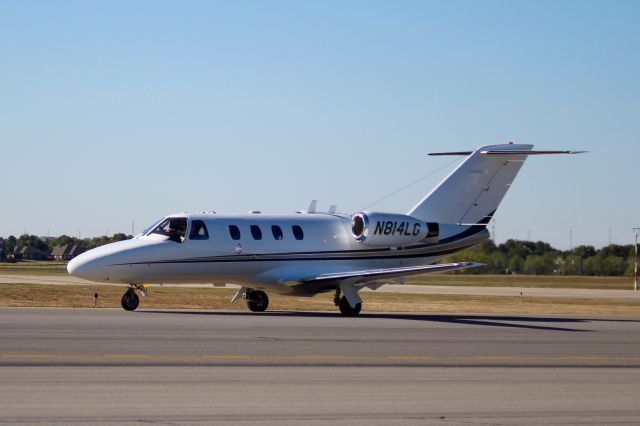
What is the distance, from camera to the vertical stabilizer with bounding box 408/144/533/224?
3322 centimetres

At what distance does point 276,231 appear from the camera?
3156 centimetres

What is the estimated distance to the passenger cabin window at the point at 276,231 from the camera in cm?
3148

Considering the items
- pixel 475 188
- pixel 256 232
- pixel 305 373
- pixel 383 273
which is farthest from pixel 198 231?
pixel 305 373

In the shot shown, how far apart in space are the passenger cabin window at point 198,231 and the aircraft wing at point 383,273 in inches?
119

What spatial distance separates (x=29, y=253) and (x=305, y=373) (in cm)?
15636

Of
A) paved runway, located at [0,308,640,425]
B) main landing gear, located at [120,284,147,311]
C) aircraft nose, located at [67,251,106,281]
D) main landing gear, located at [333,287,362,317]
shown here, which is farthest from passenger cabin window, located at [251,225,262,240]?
paved runway, located at [0,308,640,425]

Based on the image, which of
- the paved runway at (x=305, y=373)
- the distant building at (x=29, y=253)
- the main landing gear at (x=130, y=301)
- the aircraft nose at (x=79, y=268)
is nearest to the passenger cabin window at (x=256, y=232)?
the main landing gear at (x=130, y=301)

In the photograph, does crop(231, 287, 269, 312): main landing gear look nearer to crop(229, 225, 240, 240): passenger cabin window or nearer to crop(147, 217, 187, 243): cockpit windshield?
crop(229, 225, 240, 240): passenger cabin window

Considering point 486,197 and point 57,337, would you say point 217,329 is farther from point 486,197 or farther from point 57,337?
point 486,197

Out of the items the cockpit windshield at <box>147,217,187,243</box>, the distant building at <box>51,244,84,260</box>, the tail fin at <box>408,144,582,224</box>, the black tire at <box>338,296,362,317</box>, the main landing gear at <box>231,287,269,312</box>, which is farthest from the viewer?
the distant building at <box>51,244,84,260</box>

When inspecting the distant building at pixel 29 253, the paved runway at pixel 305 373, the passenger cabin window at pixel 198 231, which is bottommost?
the paved runway at pixel 305 373

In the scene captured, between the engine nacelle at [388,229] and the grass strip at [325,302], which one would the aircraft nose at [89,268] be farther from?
the engine nacelle at [388,229]

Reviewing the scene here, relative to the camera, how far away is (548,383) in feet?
49.0

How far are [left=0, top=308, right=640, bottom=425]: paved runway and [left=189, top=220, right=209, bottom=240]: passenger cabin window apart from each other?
5.64m
